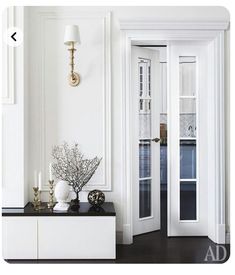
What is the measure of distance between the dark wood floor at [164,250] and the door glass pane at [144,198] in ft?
0.78

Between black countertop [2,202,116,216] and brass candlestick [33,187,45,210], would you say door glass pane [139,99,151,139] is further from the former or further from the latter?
brass candlestick [33,187,45,210]

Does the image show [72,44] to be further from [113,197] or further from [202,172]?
[202,172]

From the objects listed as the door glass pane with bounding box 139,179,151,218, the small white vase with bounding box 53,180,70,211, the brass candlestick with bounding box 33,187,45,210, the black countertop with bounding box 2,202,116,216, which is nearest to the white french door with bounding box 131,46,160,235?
the door glass pane with bounding box 139,179,151,218

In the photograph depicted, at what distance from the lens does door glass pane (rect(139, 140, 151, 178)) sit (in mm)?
4027

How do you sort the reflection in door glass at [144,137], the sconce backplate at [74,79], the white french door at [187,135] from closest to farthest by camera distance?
the sconce backplate at [74,79]
the white french door at [187,135]
the reflection in door glass at [144,137]

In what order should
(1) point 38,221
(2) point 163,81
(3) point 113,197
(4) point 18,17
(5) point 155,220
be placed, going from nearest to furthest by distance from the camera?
(1) point 38,221
(4) point 18,17
(3) point 113,197
(5) point 155,220
(2) point 163,81

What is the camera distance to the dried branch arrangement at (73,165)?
3562 mm

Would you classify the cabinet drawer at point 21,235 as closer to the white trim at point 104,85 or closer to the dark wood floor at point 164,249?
the white trim at point 104,85

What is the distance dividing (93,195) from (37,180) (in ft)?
2.14

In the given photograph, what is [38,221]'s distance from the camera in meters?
3.25

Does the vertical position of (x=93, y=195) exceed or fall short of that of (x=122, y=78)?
it falls short

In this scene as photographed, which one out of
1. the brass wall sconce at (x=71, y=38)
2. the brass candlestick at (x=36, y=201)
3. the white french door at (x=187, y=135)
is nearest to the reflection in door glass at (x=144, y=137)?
the white french door at (x=187, y=135)

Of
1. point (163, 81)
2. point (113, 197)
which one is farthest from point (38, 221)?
point (163, 81)

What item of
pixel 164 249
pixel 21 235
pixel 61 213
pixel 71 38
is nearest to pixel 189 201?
pixel 164 249
